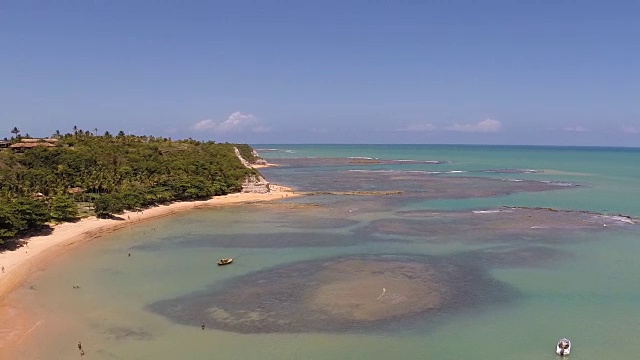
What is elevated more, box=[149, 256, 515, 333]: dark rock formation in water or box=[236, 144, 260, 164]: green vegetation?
box=[236, 144, 260, 164]: green vegetation

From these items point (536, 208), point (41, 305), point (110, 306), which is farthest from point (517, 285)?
point (536, 208)

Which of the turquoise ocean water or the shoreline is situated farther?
the shoreline

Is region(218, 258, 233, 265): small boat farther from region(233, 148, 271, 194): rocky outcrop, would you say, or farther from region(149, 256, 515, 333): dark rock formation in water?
region(233, 148, 271, 194): rocky outcrop

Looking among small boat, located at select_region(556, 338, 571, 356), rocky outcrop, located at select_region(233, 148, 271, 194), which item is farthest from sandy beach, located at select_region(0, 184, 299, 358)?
small boat, located at select_region(556, 338, 571, 356)

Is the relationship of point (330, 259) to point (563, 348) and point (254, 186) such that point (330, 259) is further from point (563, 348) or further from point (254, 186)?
point (254, 186)

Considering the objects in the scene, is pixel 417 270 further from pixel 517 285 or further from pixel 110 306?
pixel 110 306

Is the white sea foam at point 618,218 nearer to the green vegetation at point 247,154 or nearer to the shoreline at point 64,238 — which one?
the shoreline at point 64,238
